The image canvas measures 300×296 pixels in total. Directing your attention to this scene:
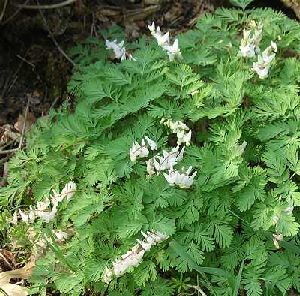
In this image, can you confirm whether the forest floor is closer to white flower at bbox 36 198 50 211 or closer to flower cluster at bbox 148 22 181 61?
white flower at bbox 36 198 50 211

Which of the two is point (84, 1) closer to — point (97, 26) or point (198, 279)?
point (97, 26)

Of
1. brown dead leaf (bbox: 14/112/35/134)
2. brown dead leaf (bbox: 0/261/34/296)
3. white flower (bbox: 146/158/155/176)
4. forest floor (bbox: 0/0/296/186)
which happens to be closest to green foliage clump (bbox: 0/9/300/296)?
white flower (bbox: 146/158/155/176)

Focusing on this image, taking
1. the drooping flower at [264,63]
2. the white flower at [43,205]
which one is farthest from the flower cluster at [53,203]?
the drooping flower at [264,63]

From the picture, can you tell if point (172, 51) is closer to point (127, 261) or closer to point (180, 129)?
point (180, 129)

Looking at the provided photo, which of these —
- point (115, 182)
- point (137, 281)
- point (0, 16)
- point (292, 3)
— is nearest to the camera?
point (137, 281)

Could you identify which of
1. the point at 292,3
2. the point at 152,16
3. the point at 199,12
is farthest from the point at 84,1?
the point at 292,3
